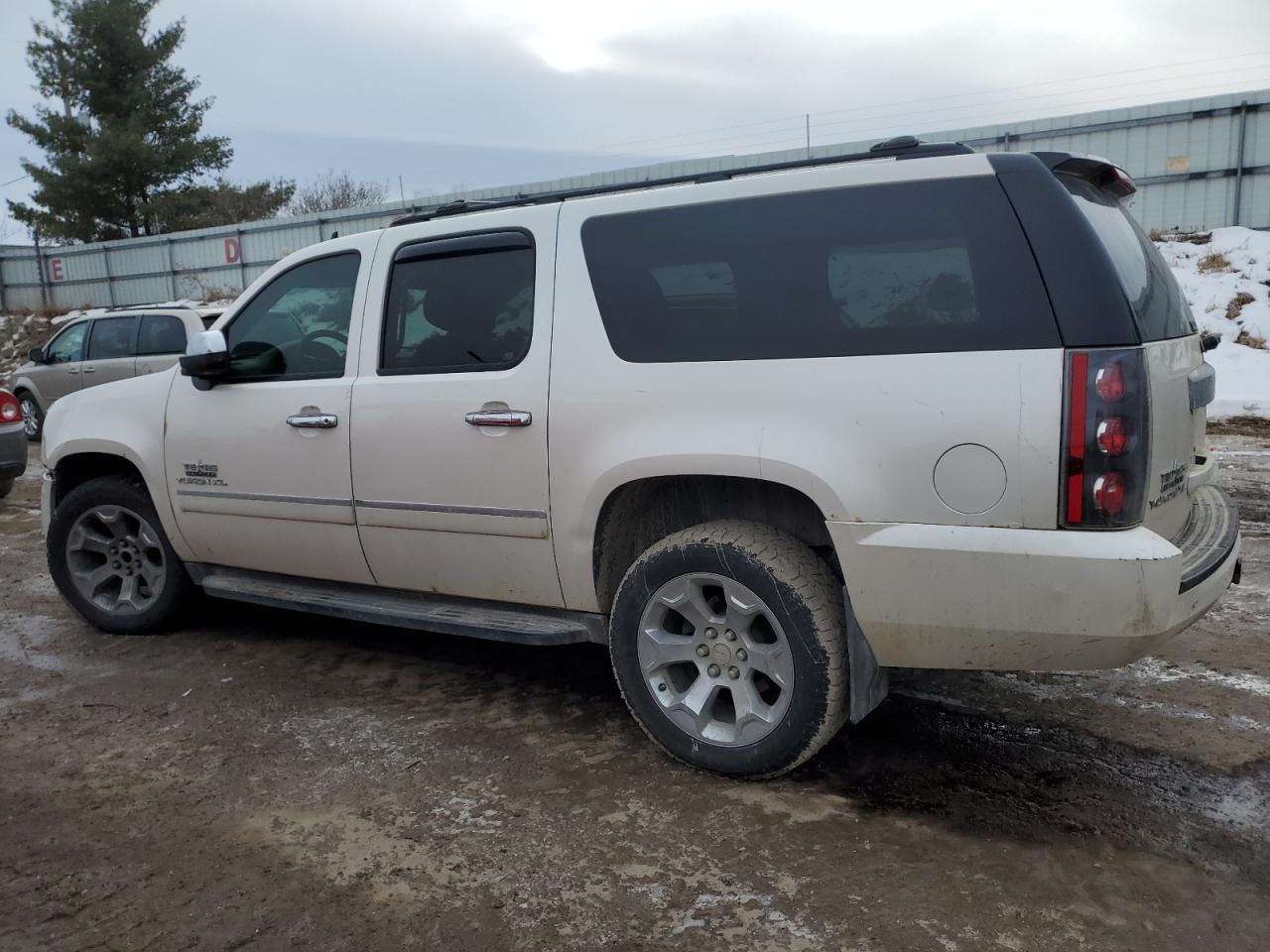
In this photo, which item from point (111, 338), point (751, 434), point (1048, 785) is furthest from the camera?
point (111, 338)

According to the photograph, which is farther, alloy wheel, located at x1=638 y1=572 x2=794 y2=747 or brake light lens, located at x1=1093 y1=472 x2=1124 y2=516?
alloy wheel, located at x1=638 y1=572 x2=794 y2=747

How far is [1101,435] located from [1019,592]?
46cm

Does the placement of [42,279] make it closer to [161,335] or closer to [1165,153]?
[161,335]

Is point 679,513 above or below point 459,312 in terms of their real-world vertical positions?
below

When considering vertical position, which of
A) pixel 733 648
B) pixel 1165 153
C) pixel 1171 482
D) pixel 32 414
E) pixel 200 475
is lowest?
pixel 32 414

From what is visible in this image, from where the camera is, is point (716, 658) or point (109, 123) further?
point (109, 123)

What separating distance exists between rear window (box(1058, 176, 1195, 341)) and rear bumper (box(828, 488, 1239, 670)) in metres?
0.63

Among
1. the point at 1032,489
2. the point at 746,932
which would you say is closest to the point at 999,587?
the point at 1032,489

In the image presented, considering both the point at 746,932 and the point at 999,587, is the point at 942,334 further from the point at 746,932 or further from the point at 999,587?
the point at 746,932

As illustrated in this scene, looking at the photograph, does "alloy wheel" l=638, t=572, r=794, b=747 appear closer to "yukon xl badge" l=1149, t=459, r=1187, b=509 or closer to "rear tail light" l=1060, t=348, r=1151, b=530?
"rear tail light" l=1060, t=348, r=1151, b=530

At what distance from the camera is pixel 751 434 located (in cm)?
309

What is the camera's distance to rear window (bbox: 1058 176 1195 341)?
288cm

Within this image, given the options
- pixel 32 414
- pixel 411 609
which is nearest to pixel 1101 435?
pixel 411 609

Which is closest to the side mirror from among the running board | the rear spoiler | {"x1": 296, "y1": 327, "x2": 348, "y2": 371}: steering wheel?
{"x1": 296, "y1": 327, "x2": 348, "y2": 371}: steering wheel
